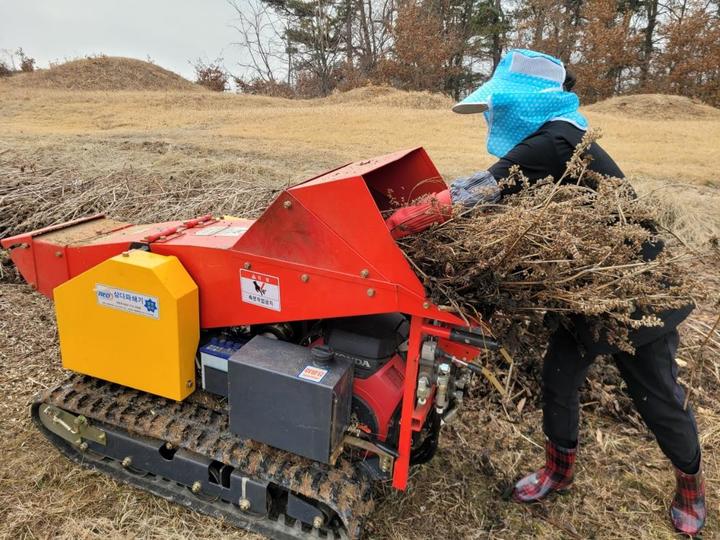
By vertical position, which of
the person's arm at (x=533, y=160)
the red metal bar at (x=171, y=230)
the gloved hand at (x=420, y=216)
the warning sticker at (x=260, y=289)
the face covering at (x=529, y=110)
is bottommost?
the warning sticker at (x=260, y=289)

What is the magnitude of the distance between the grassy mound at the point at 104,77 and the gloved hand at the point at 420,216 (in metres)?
28.5

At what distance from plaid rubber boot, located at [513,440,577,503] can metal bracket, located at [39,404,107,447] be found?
2.28 metres

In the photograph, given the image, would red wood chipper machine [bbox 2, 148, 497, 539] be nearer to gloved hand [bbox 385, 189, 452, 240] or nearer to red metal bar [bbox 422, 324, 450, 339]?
red metal bar [bbox 422, 324, 450, 339]

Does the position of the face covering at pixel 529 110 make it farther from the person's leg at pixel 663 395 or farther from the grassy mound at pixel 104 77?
the grassy mound at pixel 104 77

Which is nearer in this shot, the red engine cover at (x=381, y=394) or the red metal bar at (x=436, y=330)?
the red metal bar at (x=436, y=330)

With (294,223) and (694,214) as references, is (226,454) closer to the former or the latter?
(294,223)

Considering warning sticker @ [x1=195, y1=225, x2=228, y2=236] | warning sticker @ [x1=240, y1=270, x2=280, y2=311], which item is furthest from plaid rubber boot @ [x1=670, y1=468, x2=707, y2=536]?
warning sticker @ [x1=195, y1=225, x2=228, y2=236]

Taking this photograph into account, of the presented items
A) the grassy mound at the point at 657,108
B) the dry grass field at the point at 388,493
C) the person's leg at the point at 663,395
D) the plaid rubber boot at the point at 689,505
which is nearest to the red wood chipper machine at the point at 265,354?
the dry grass field at the point at 388,493

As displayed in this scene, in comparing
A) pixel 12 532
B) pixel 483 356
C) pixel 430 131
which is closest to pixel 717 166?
pixel 430 131

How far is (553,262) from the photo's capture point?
2.06 meters

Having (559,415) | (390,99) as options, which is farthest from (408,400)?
(390,99)

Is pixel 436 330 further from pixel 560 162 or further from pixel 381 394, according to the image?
pixel 560 162

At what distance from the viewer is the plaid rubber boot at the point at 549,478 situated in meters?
2.96

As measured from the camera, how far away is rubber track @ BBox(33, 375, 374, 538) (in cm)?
253
